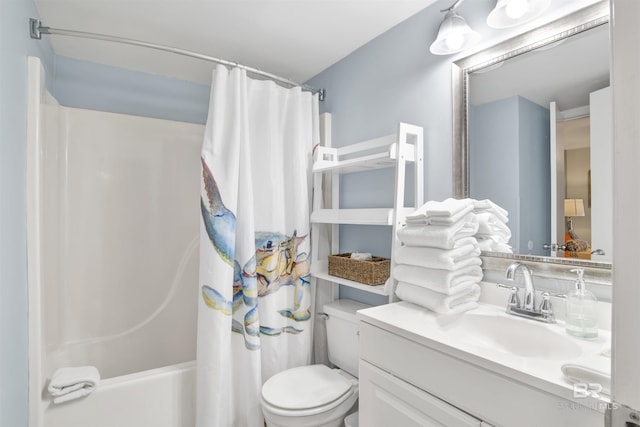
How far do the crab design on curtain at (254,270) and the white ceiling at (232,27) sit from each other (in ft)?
2.57

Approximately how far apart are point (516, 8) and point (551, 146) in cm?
51

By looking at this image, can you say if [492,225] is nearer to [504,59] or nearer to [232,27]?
[504,59]

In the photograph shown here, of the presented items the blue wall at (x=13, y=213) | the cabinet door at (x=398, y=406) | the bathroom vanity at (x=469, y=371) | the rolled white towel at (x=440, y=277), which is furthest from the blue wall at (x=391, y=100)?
the blue wall at (x=13, y=213)

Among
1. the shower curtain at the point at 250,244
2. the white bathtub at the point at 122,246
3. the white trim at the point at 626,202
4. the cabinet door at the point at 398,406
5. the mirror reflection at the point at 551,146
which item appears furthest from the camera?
the white bathtub at the point at 122,246

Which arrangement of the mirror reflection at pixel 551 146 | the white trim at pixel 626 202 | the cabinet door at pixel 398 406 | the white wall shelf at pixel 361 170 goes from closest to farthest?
1. the white trim at pixel 626 202
2. the cabinet door at pixel 398 406
3. the mirror reflection at pixel 551 146
4. the white wall shelf at pixel 361 170

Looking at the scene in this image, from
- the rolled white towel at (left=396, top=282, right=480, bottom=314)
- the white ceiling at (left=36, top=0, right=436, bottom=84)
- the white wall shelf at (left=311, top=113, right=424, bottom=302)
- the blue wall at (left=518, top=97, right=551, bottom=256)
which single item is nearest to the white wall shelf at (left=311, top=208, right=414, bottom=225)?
the white wall shelf at (left=311, top=113, right=424, bottom=302)

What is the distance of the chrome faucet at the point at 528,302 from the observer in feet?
3.59

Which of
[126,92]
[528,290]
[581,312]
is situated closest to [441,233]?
[528,290]

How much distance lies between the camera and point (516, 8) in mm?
1168

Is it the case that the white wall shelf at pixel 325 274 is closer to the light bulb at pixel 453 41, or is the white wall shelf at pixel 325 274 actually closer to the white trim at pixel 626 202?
the light bulb at pixel 453 41

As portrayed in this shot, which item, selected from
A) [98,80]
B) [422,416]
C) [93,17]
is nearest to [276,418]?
[422,416]

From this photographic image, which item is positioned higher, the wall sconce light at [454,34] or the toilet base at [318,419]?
the wall sconce light at [454,34]

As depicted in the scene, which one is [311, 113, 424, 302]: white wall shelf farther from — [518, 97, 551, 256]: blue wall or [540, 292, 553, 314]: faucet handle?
[540, 292, 553, 314]: faucet handle

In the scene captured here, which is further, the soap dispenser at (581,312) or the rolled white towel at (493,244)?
the rolled white towel at (493,244)
